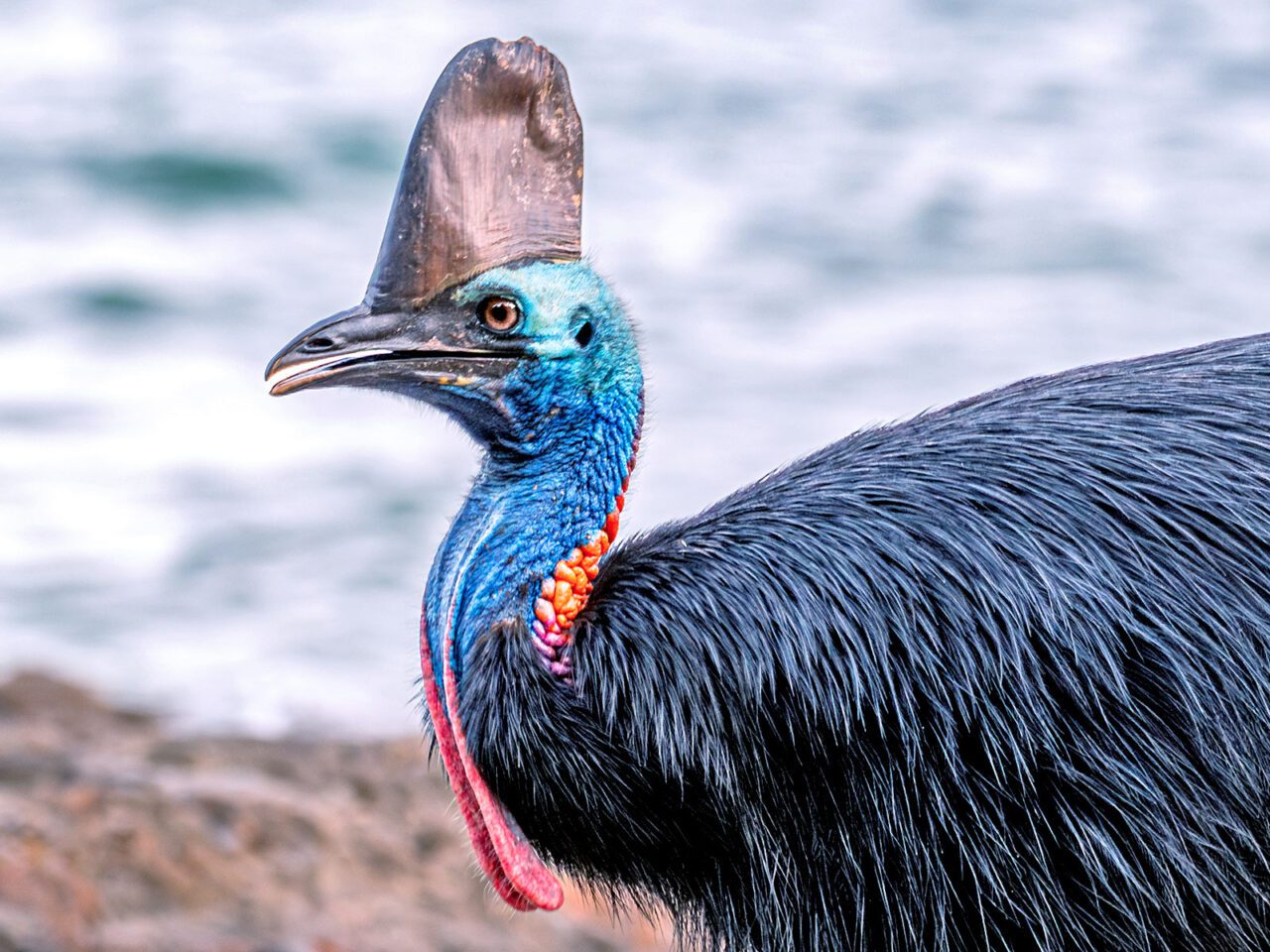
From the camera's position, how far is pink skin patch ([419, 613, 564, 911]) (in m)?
2.80

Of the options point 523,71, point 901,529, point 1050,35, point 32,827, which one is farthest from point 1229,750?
point 1050,35

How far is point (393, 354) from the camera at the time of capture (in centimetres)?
281

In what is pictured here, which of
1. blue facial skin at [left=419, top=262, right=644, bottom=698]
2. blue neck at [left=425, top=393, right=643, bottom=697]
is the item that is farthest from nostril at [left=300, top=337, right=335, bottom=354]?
blue neck at [left=425, top=393, right=643, bottom=697]

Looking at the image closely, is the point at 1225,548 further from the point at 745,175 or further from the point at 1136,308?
the point at 745,175

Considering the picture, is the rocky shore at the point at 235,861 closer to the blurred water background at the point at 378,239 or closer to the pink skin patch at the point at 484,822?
the pink skin patch at the point at 484,822

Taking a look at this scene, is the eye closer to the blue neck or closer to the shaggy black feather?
the blue neck

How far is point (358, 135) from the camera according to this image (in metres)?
10.1

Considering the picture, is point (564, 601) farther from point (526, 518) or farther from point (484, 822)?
point (484, 822)

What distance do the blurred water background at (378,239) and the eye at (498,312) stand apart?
201 centimetres

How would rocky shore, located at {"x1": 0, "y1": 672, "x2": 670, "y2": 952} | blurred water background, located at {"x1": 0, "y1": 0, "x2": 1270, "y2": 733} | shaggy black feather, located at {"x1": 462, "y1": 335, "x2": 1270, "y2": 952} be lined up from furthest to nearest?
1. blurred water background, located at {"x1": 0, "y1": 0, "x2": 1270, "y2": 733}
2. rocky shore, located at {"x1": 0, "y1": 672, "x2": 670, "y2": 952}
3. shaggy black feather, located at {"x1": 462, "y1": 335, "x2": 1270, "y2": 952}

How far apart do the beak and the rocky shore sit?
3.28ft

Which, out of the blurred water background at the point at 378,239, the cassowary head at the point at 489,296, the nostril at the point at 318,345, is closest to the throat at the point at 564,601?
the cassowary head at the point at 489,296

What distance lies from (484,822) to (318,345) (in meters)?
0.68

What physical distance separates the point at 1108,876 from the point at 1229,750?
0.72 feet
